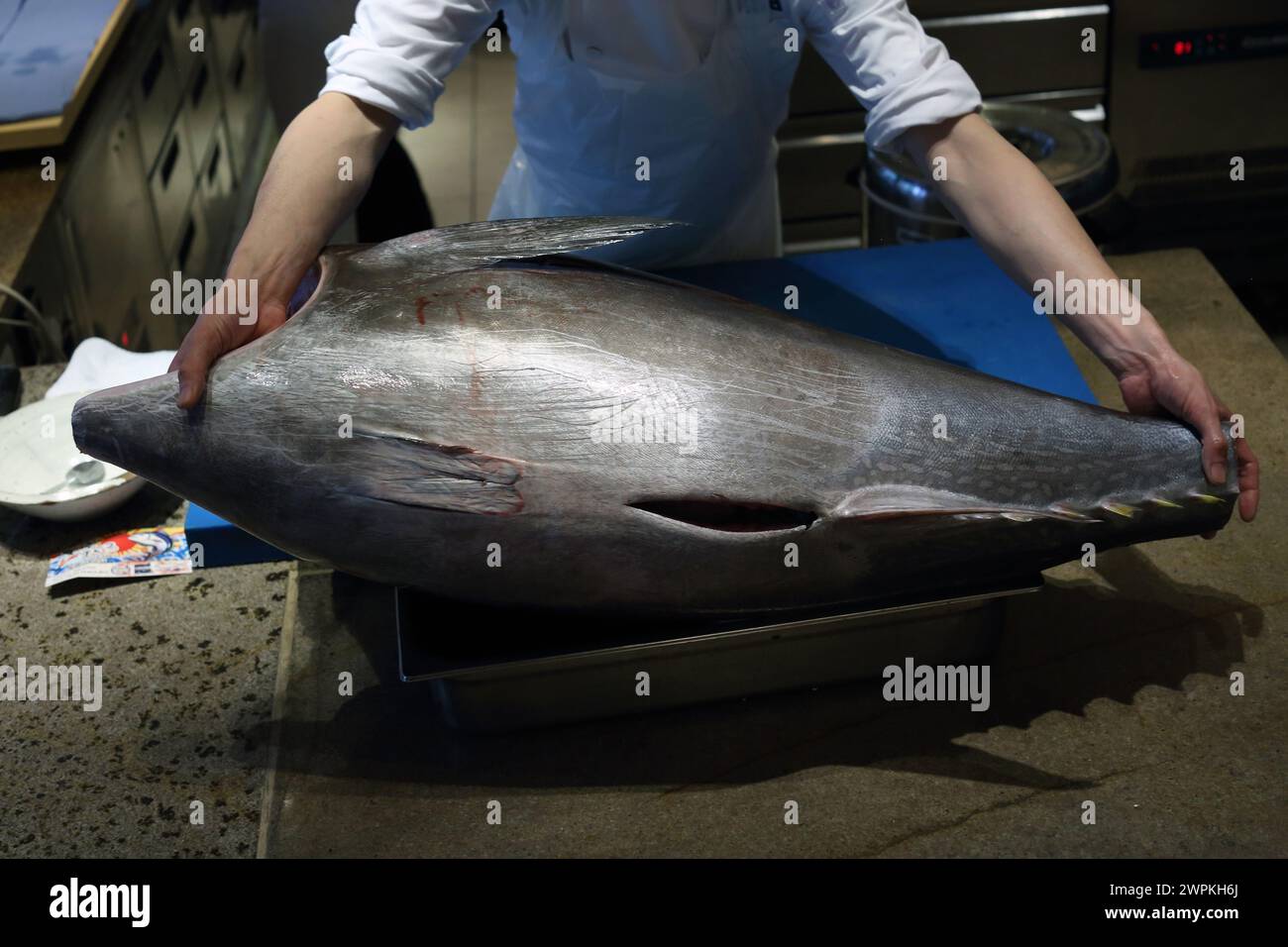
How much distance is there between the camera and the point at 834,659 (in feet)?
5.09

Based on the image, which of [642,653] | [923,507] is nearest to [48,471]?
[642,653]

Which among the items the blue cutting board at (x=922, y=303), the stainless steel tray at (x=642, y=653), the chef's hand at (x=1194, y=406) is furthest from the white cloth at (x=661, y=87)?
the stainless steel tray at (x=642, y=653)

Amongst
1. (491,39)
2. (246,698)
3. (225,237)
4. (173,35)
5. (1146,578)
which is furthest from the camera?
(225,237)

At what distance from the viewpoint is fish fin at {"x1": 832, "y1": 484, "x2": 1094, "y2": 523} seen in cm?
135

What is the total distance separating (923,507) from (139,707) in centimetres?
109

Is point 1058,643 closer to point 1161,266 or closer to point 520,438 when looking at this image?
point 520,438

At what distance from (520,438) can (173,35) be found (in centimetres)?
302

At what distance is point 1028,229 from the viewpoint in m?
1.58

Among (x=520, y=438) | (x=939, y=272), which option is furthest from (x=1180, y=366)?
(x=520, y=438)

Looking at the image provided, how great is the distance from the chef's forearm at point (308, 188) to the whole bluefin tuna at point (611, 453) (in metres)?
0.06

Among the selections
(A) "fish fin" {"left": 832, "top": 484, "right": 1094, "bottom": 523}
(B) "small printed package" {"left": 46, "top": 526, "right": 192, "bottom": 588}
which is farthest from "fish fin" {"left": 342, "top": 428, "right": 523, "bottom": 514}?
(B) "small printed package" {"left": 46, "top": 526, "right": 192, "bottom": 588}

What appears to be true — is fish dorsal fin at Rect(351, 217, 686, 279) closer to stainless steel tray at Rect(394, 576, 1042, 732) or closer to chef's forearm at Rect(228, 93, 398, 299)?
chef's forearm at Rect(228, 93, 398, 299)

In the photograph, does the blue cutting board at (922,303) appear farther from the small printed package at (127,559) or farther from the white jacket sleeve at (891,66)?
the white jacket sleeve at (891,66)

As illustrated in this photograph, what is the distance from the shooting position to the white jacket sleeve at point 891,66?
1.63 m
